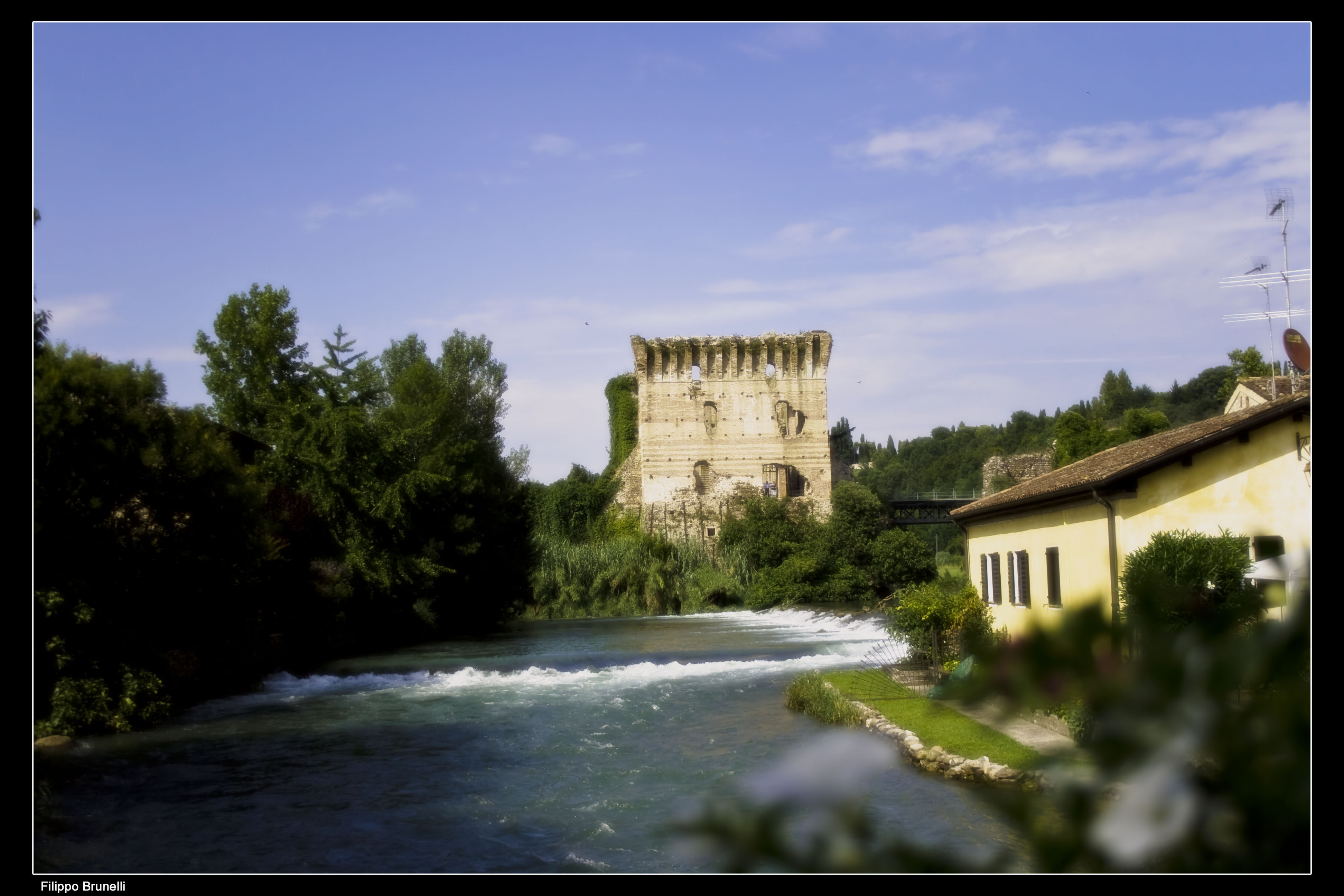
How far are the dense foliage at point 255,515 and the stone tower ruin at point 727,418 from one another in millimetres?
7362

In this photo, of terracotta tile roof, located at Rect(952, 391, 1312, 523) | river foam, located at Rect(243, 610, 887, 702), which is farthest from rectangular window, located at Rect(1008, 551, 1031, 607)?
river foam, located at Rect(243, 610, 887, 702)

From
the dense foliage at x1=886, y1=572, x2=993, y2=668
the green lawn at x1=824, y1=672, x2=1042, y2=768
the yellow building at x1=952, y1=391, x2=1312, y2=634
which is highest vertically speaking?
the yellow building at x1=952, y1=391, x2=1312, y2=634

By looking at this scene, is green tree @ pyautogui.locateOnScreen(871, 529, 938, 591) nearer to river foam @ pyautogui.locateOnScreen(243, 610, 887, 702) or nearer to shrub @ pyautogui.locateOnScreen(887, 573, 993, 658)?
river foam @ pyautogui.locateOnScreen(243, 610, 887, 702)

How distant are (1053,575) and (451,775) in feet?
26.6

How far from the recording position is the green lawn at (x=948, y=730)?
32.8 feet

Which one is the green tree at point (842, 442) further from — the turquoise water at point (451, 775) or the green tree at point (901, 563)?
the turquoise water at point (451, 775)

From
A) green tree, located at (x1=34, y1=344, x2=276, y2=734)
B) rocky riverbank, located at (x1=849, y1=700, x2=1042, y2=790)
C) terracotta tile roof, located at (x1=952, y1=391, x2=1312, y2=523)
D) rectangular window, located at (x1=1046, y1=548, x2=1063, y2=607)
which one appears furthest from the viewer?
rectangular window, located at (x1=1046, y1=548, x2=1063, y2=607)

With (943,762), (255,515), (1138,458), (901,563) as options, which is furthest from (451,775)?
(901,563)

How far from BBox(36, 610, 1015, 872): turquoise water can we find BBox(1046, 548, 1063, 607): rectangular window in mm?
3662

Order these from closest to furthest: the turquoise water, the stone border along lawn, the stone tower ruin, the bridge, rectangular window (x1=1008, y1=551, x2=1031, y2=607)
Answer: the turquoise water < the stone border along lawn < rectangular window (x1=1008, y1=551, x2=1031, y2=607) < the bridge < the stone tower ruin

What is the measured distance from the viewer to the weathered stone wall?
49531 mm
